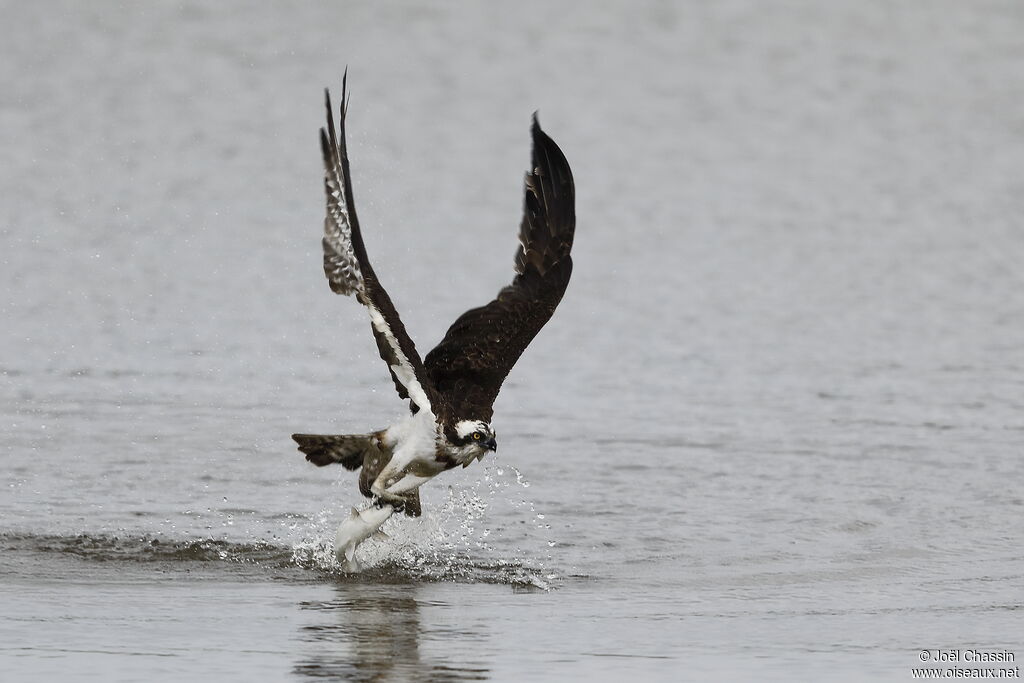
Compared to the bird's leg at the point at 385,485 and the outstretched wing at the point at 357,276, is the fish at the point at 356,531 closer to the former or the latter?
the bird's leg at the point at 385,485

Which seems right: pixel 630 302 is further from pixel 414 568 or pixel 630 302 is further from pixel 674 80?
pixel 674 80

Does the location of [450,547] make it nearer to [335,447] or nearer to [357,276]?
[335,447]

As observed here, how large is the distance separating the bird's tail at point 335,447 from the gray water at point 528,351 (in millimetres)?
437

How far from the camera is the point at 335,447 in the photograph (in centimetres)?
964

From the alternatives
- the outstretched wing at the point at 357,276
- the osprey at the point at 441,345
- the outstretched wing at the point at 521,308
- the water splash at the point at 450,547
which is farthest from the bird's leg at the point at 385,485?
the outstretched wing at the point at 521,308

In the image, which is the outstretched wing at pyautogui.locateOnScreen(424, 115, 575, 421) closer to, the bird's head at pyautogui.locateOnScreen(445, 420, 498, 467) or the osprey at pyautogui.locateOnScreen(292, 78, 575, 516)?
the osprey at pyautogui.locateOnScreen(292, 78, 575, 516)

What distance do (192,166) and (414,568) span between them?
10.7m

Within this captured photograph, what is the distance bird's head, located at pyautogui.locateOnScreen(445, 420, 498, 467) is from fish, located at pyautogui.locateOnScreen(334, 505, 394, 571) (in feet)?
1.67

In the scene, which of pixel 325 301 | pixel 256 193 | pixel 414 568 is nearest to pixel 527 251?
pixel 414 568

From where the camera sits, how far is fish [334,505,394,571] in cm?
916

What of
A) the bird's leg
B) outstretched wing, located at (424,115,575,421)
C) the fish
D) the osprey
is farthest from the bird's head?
the fish

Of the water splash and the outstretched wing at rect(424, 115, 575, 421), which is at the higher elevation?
the outstretched wing at rect(424, 115, 575, 421)

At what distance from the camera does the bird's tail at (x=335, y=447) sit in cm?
956

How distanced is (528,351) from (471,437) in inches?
210
